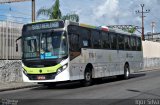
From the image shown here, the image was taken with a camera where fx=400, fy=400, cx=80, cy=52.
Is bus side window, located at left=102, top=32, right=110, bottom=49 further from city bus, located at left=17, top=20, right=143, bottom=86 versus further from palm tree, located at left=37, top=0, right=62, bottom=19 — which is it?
palm tree, located at left=37, top=0, right=62, bottom=19

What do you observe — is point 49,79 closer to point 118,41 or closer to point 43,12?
point 118,41

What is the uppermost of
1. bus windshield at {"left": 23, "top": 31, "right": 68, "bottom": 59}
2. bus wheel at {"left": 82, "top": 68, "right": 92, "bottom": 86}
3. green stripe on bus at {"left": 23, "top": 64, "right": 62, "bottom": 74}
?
bus windshield at {"left": 23, "top": 31, "right": 68, "bottom": 59}

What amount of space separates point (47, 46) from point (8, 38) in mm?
6916

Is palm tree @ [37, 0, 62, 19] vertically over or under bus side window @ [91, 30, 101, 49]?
over

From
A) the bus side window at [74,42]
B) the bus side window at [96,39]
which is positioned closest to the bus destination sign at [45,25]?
the bus side window at [74,42]

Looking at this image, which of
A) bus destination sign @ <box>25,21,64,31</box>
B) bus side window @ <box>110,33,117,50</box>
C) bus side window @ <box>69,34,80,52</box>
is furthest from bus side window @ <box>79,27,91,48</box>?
bus side window @ <box>110,33,117,50</box>

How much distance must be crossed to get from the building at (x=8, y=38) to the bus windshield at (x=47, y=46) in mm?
5460

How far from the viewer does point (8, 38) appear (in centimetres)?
2556

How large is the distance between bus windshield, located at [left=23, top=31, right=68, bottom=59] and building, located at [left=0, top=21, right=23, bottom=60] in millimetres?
5460

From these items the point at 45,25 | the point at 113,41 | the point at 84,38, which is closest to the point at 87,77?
the point at 84,38

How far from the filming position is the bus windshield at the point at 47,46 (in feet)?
63.1

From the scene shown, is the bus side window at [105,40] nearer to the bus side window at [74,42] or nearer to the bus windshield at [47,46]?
the bus side window at [74,42]

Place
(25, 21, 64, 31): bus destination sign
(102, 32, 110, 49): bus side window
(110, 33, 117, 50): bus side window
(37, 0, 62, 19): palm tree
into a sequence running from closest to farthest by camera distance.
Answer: (25, 21, 64, 31): bus destination sign
(102, 32, 110, 49): bus side window
(110, 33, 117, 50): bus side window
(37, 0, 62, 19): palm tree

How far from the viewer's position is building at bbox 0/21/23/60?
82.3 ft
